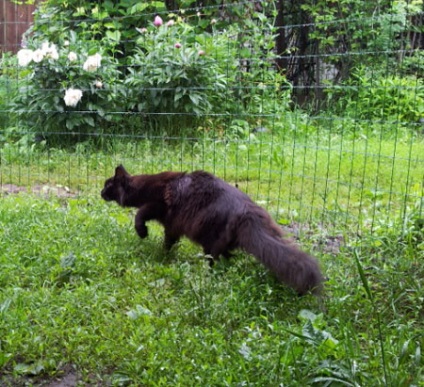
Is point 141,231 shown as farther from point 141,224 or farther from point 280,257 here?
point 280,257

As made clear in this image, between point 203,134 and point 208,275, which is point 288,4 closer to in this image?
point 203,134

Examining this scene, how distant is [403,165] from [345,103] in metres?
1.50

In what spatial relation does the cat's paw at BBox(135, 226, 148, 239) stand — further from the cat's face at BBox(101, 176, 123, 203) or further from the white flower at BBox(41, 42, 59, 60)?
the white flower at BBox(41, 42, 59, 60)

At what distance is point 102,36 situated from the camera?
8203 millimetres

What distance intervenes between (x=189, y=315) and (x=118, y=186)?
1802 millimetres

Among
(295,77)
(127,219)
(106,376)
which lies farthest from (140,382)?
(295,77)

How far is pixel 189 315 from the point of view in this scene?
3141 mm

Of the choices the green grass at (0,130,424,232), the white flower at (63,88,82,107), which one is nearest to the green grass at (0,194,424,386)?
the green grass at (0,130,424,232)

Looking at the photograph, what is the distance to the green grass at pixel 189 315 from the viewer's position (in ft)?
8.41

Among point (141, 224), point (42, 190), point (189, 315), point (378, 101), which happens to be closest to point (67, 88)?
point (42, 190)

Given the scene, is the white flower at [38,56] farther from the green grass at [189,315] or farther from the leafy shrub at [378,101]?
the leafy shrub at [378,101]

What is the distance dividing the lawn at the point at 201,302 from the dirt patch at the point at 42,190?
7 cm

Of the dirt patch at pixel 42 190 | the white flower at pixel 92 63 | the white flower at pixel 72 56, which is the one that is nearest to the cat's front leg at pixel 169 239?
the dirt patch at pixel 42 190

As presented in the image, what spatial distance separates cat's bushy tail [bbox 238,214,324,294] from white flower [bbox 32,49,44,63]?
157 inches
